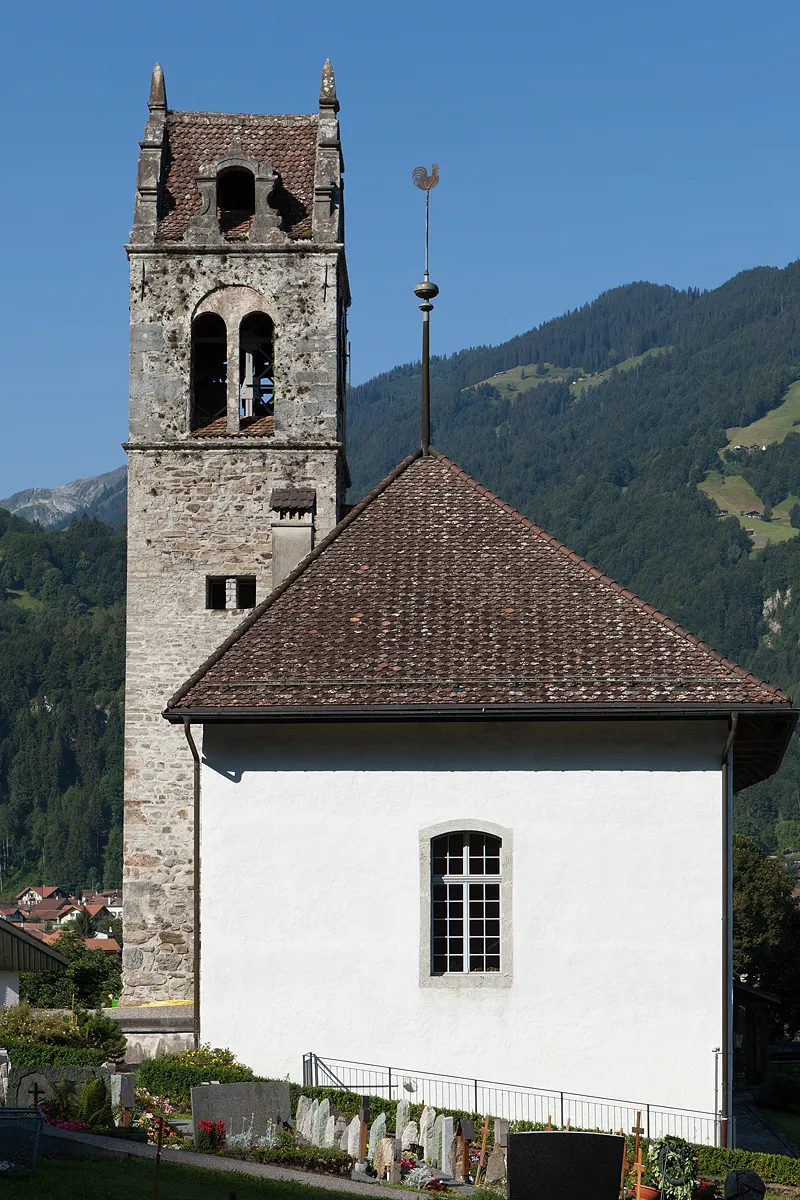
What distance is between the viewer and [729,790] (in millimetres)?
23609

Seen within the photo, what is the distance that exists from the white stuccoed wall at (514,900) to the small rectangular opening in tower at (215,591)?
30.0 feet

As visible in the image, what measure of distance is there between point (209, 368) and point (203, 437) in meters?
1.77

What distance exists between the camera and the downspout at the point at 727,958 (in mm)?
22453

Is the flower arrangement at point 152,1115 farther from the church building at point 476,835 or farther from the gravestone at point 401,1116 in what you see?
the gravestone at point 401,1116

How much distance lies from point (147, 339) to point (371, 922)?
14.1 meters

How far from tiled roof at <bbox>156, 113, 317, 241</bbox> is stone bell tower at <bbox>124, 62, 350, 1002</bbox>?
58mm

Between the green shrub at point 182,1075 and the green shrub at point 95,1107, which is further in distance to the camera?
the green shrub at point 182,1075

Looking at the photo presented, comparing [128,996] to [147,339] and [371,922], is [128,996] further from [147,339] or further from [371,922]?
[147,339]

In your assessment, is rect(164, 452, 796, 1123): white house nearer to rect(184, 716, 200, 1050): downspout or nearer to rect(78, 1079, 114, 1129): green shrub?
rect(184, 716, 200, 1050): downspout

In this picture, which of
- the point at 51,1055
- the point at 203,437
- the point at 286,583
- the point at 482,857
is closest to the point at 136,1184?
the point at 482,857

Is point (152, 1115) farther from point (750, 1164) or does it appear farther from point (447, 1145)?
point (750, 1164)

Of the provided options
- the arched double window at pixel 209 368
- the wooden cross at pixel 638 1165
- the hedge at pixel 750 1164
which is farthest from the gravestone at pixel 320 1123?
the arched double window at pixel 209 368

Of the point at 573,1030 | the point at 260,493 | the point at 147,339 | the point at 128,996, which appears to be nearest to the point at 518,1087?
the point at 573,1030

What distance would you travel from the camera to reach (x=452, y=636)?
23969 mm
